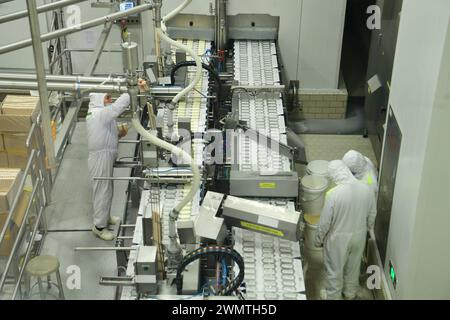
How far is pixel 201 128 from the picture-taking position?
203 inches

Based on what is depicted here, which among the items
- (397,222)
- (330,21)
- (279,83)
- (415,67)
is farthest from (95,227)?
(330,21)

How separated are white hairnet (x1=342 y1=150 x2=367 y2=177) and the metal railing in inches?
93.3

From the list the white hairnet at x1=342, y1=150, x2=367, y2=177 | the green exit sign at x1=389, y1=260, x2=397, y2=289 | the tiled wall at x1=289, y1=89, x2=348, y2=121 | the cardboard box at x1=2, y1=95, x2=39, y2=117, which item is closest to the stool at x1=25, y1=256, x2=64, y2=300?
the cardboard box at x1=2, y1=95, x2=39, y2=117

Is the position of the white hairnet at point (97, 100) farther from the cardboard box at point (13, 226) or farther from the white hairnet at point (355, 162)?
the white hairnet at point (355, 162)

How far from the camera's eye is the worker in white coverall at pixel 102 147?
17.3 ft

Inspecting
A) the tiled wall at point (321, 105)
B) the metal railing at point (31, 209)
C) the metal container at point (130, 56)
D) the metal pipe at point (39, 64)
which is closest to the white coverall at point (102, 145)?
the metal railing at point (31, 209)

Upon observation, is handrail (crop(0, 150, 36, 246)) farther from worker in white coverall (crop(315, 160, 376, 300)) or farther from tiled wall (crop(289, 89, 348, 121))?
tiled wall (crop(289, 89, 348, 121))

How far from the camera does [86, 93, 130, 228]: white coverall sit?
5.27 meters

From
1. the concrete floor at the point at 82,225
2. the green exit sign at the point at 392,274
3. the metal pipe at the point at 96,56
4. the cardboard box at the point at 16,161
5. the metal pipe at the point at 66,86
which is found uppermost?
the metal pipe at the point at 66,86

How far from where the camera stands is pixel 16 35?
284 inches

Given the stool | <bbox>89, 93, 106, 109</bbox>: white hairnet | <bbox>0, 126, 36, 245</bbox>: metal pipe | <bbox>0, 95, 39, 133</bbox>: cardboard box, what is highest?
<bbox>89, 93, 106, 109</bbox>: white hairnet

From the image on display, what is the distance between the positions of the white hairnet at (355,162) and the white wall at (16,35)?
4.02 meters

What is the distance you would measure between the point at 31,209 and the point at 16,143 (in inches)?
23.7

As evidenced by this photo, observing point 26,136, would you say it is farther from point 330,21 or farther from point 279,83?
point 330,21
